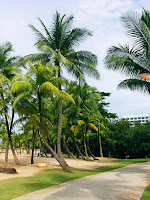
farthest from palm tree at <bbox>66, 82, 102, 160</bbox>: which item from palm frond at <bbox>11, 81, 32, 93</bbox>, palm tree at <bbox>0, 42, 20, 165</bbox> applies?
palm frond at <bbox>11, 81, 32, 93</bbox>

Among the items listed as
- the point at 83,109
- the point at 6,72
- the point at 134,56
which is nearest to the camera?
the point at 134,56

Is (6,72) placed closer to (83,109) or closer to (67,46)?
(67,46)

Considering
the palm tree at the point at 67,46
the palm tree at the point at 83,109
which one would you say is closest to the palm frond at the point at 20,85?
the palm tree at the point at 67,46

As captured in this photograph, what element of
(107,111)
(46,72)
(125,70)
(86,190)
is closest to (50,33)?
Answer: (46,72)

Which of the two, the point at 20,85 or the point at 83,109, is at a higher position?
the point at 83,109

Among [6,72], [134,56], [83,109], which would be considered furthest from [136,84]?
[83,109]

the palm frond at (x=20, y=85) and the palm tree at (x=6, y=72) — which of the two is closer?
the palm frond at (x=20, y=85)

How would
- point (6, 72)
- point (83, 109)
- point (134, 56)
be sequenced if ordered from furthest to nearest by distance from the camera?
1. point (83, 109)
2. point (6, 72)
3. point (134, 56)

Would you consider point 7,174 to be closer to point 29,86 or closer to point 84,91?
point 29,86

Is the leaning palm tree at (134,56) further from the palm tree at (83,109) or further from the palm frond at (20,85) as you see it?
the palm tree at (83,109)

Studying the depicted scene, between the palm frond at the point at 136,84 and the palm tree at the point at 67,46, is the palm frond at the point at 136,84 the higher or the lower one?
the lower one

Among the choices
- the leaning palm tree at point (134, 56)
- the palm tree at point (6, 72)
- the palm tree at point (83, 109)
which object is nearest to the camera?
the leaning palm tree at point (134, 56)

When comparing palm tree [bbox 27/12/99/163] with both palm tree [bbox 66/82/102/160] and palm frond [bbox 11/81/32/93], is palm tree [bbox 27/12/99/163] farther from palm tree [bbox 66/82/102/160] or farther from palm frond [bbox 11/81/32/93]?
palm tree [bbox 66/82/102/160]

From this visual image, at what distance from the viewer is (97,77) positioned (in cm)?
1795
